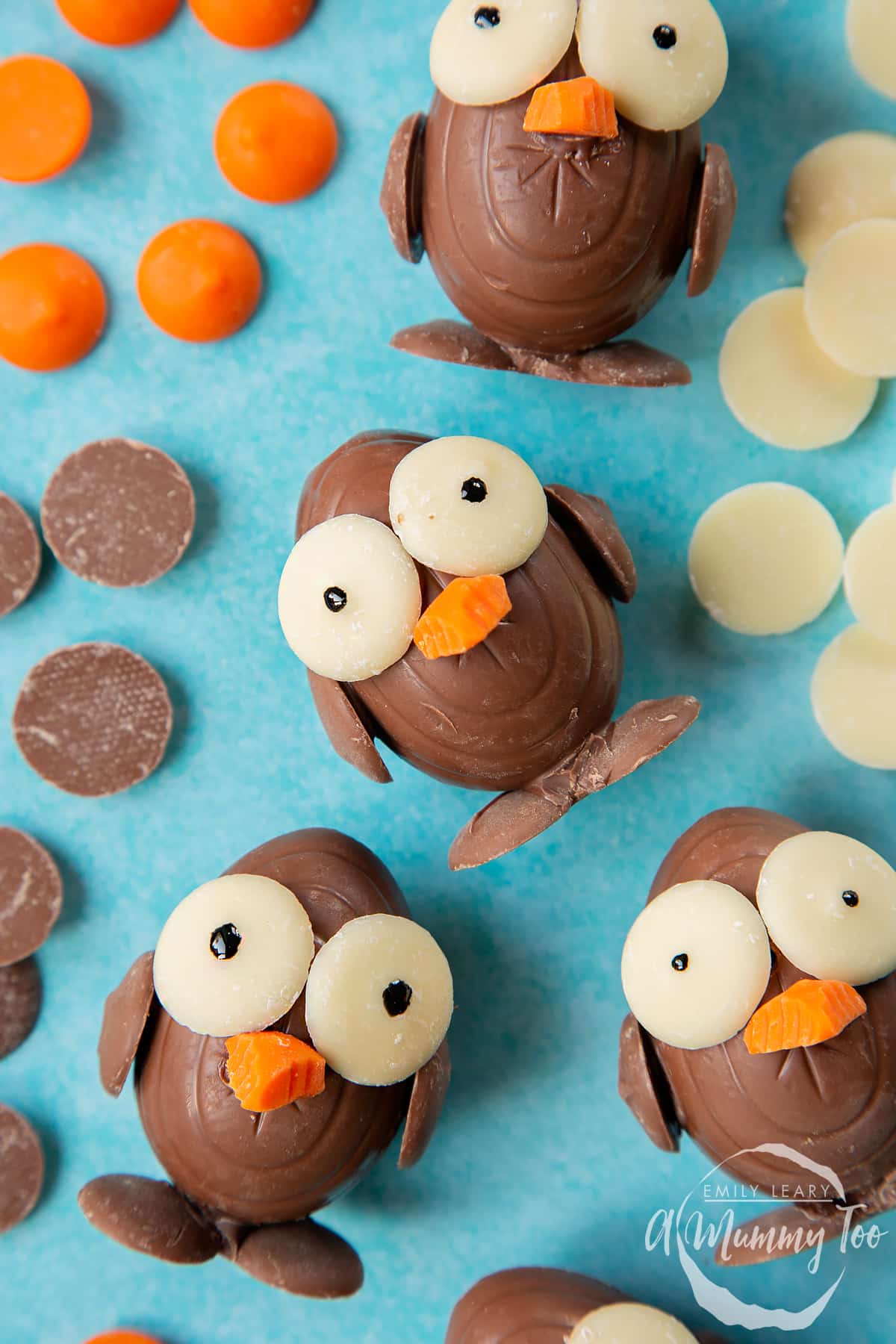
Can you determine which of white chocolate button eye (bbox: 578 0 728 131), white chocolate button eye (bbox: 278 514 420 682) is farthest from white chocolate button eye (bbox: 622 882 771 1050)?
white chocolate button eye (bbox: 578 0 728 131)

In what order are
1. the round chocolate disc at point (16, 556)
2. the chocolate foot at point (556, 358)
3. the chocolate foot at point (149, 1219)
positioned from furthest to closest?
the round chocolate disc at point (16, 556), the chocolate foot at point (556, 358), the chocolate foot at point (149, 1219)

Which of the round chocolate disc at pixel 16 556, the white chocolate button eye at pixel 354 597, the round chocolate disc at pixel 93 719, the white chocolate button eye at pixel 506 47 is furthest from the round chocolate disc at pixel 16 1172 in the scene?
the white chocolate button eye at pixel 506 47

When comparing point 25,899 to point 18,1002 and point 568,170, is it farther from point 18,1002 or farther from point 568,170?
point 568,170

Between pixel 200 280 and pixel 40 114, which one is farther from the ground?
pixel 40 114

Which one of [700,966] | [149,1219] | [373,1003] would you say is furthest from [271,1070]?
[700,966]

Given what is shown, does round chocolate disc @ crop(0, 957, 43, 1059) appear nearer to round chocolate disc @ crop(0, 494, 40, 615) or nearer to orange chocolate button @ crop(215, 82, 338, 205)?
round chocolate disc @ crop(0, 494, 40, 615)

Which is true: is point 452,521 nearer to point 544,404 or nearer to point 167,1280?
point 544,404

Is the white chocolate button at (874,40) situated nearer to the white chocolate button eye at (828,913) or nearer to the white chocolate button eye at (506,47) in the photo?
the white chocolate button eye at (506,47)
